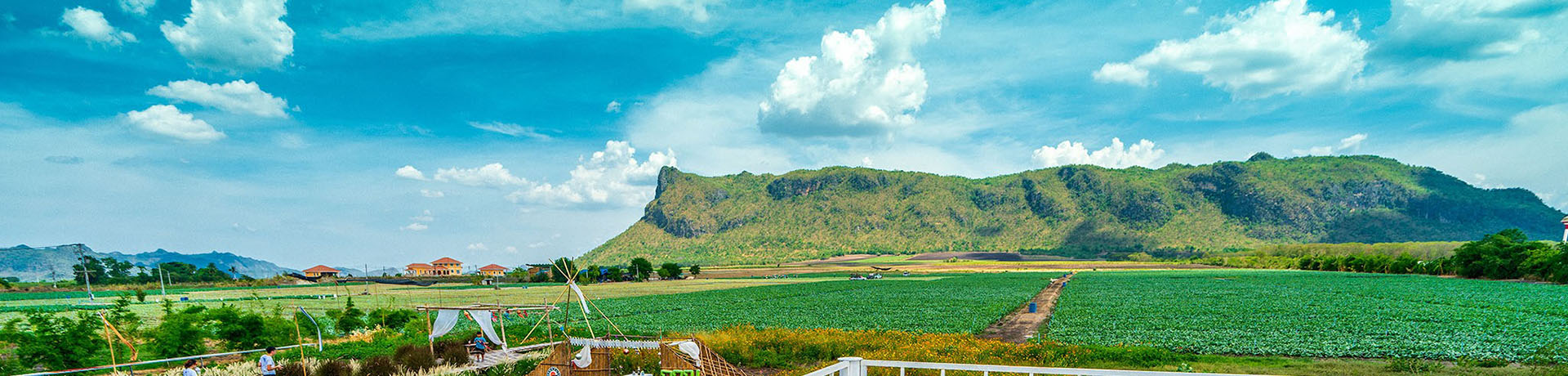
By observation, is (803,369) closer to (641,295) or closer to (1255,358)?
(1255,358)

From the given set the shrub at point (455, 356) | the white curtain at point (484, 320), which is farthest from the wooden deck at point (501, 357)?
the white curtain at point (484, 320)

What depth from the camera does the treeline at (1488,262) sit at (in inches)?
2507

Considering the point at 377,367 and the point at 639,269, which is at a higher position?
the point at 377,367

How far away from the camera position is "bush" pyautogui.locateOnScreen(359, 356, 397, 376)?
1806cm

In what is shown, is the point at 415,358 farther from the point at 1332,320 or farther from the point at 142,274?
the point at 142,274

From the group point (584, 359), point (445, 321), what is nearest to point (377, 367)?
point (445, 321)

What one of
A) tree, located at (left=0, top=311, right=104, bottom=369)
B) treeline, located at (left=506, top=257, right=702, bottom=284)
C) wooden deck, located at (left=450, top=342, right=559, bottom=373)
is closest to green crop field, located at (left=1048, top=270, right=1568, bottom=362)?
wooden deck, located at (left=450, top=342, right=559, bottom=373)

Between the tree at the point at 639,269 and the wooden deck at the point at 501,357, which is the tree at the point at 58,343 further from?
the tree at the point at 639,269

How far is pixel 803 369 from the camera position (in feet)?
62.2

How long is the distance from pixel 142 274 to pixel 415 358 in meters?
109

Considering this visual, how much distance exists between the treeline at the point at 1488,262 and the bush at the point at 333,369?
90169mm

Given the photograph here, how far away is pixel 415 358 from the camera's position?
1952cm

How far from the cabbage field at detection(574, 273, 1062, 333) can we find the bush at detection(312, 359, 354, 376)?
18.0m

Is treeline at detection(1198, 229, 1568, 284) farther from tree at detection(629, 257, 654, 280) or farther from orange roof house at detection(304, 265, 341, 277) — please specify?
orange roof house at detection(304, 265, 341, 277)
